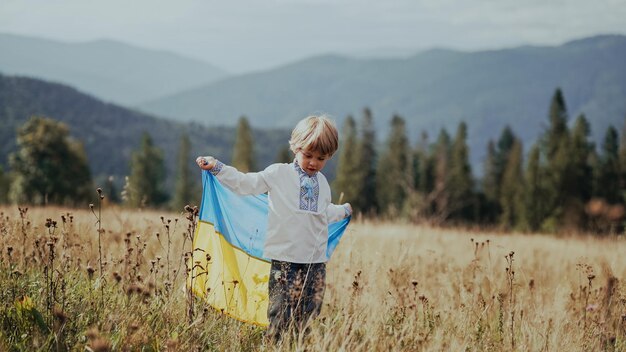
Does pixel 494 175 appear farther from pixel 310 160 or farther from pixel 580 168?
pixel 310 160

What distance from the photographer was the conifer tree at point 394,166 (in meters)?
71.1

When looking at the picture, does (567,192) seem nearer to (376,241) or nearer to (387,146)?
(387,146)

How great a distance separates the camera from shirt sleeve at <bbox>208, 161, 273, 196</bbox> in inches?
154

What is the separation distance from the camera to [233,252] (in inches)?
166

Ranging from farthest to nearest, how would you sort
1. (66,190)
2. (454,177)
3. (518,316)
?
1. (454,177)
2. (66,190)
3. (518,316)

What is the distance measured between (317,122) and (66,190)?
45.3 metres

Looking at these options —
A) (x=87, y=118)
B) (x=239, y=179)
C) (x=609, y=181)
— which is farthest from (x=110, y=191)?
(x=87, y=118)

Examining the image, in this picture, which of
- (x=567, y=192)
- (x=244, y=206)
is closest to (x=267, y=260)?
(x=244, y=206)

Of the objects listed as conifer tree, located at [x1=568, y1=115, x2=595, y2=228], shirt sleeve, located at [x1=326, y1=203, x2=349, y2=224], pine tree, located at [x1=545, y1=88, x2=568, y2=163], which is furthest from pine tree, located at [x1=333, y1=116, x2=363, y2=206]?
shirt sleeve, located at [x1=326, y1=203, x2=349, y2=224]

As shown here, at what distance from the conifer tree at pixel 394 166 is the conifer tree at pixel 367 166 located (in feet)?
3.00

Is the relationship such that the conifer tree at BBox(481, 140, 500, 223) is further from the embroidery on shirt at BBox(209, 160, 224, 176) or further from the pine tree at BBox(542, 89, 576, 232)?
the embroidery on shirt at BBox(209, 160, 224, 176)

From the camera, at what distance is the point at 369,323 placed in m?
3.86

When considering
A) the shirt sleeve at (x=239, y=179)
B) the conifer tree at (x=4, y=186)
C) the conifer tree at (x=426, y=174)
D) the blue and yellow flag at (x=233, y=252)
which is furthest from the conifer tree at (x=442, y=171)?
the shirt sleeve at (x=239, y=179)

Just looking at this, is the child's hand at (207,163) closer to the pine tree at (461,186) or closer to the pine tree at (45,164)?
the pine tree at (45,164)
